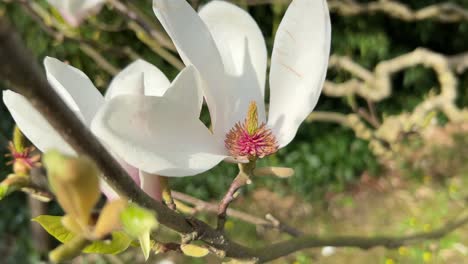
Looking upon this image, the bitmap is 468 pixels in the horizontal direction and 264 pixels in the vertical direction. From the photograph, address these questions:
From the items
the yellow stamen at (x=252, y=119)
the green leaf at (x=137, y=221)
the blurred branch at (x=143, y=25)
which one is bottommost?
the blurred branch at (x=143, y=25)

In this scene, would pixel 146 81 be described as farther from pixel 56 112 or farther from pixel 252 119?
pixel 56 112

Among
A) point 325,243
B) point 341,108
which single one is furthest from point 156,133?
point 341,108

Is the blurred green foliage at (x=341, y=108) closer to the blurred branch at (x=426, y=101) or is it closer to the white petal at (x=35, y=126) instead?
the blurred branch at (x=426, y=101)

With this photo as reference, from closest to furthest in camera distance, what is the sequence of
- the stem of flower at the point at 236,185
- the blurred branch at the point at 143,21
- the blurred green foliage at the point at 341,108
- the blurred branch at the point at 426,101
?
the stem of flower at the point at 236,185 → the blurred branch at the point at 143,21 → the blurred branch at the point at 426,101 → the blurred green foliage at the point at 341,108

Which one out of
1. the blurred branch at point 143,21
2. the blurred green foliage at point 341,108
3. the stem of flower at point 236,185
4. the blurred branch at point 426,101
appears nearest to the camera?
the stem of flower at point 236,185

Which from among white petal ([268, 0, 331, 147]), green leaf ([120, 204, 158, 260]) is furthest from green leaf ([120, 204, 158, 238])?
white petal ([268, 0, 331, 147])

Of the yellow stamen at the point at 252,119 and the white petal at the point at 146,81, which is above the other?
the white petal at the point at 146,81

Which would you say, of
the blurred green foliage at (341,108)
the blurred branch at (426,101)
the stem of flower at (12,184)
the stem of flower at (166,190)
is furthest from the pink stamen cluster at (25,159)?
the blurred green foliage at (341,108)
